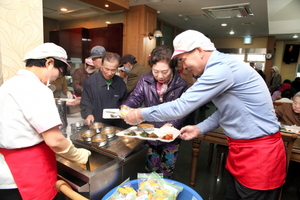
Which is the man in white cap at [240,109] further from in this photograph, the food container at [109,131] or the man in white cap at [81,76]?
the man in white cap at [81,76]

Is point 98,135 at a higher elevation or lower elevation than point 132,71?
lower

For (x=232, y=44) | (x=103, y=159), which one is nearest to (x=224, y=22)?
(x=232, y=44)

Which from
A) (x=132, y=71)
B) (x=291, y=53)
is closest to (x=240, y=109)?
(x=132, y=71)

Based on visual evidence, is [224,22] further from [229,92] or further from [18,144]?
[18,144]

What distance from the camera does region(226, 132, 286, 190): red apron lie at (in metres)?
1.08

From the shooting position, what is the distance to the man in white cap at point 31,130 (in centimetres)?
86

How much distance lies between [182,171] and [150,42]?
3.77 meters

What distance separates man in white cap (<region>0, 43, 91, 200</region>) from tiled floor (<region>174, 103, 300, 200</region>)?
184cm

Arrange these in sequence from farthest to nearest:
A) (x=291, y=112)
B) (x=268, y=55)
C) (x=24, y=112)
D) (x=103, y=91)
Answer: (x=268, y=55) → (x=291, y=112) → (x=103, y=91) → (x=24, y=112)

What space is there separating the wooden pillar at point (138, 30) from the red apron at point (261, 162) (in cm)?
438

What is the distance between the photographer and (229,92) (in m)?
1.08

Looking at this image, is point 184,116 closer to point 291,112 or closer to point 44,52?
point 44,52

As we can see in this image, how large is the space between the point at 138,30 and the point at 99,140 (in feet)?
14.3

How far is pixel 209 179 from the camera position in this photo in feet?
8.46
